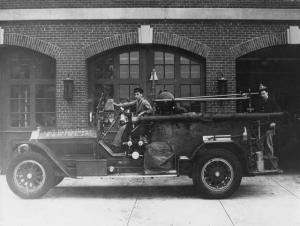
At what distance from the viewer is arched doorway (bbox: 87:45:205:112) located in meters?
11.4

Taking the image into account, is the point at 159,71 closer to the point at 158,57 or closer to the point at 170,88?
the point at 158,57

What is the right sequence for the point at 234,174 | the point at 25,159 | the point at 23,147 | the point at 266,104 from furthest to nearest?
the point at 266,104
the point at 23,147
the point at 25,159
the point at 234,174

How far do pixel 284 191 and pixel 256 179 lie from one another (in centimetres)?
150

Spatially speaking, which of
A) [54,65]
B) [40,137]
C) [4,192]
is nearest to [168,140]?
[40,137]

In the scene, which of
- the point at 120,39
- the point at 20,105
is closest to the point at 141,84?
the point at 120,39

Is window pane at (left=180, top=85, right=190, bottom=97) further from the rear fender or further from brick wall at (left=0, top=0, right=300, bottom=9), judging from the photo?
the rear fender

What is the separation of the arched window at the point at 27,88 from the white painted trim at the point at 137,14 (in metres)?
1.12

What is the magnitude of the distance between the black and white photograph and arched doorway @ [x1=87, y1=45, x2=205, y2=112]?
0.09 ft

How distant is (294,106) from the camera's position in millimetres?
11875

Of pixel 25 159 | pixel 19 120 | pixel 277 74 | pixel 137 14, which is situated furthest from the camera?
pixel 277 74

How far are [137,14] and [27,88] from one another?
3679 millimetres

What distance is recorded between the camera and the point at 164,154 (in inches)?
310

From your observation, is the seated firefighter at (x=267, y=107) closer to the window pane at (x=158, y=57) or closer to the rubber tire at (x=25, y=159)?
the window pane at (x=158, y=57)

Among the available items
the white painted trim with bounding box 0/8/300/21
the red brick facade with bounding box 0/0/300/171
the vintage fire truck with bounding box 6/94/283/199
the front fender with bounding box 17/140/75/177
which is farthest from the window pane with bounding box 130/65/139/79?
the front fender with bounding box 17/140/75/177
